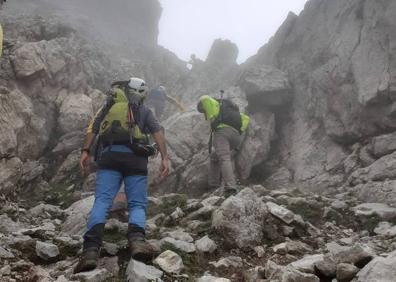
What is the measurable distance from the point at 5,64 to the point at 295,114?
1293 centimetres

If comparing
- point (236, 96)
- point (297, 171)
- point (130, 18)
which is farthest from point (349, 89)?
point (130, 18)

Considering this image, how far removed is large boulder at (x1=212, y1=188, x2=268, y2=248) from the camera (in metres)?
8.05

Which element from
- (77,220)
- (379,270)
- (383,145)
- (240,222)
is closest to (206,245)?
(240,222)

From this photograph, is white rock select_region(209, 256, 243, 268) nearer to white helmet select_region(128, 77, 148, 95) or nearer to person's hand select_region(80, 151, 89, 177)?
person's hand select_region(80, 151, 89, 177)

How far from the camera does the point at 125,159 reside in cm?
763

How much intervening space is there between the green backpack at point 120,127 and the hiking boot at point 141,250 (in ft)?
6.25

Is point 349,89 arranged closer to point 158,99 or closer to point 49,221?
point 158,99

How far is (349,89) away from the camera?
54.2ft

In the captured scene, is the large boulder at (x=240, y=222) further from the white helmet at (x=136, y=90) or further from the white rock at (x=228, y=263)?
the white helmet at (x=136, y=90)

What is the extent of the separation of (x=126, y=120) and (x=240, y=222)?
3041 mm

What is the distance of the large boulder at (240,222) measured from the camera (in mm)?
8047

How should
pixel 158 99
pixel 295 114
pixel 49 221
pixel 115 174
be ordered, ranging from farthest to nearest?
pixel 158 99
pixel 295 114
pixel 49 221
pixel 115 174

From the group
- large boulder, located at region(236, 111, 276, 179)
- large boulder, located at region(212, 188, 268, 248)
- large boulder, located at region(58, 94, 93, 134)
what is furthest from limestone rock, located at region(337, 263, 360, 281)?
large boulder, located at region(58, 94, 93, 134)

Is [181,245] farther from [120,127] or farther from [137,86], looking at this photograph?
[137,86]
